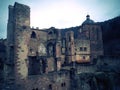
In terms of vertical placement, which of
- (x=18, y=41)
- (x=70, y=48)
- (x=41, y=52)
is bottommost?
(x=41, y=52)

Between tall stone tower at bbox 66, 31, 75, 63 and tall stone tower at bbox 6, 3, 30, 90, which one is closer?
tall stone tower at bbox 6, 3, 30, 90

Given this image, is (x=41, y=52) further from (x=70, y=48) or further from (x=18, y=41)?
(x=18, y=41)

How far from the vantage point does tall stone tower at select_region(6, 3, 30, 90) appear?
24750 millimetres

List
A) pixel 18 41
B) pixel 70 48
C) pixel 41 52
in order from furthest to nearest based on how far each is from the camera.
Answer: pixel 70 48, pixel 41 52, pixel 18 41

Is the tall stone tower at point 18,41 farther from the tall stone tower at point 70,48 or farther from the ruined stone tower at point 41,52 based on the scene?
the tall stone tower at point 70,48

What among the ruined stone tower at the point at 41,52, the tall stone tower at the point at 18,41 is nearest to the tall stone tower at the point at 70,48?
the ruined stone tower at the point at 41,52

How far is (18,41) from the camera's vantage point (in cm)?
2552

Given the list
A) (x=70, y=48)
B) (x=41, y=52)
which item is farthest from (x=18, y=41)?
(x=70, y=48)

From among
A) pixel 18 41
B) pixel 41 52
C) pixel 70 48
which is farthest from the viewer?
pixel 70 48

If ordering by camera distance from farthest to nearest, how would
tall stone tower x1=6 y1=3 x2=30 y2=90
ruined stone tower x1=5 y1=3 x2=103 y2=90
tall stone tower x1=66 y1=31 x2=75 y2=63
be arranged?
tall stone tower x1=66 y1=31 x2=75 y2=63 < ruined stone tower x1=5 y1=3 x2=103 y2=90 < tall stone tower x1=6 y1=3 x2=30 y2=90

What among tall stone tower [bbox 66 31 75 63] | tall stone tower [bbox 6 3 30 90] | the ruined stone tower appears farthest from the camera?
tall stone tower [bbox 66 31 75 63]

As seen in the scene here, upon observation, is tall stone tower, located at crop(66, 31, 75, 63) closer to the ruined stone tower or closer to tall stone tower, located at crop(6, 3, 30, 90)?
the ruined stone tower

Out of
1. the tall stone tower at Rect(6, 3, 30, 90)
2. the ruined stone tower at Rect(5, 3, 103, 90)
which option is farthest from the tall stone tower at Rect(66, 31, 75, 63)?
the tall stone tower at Rect(6, 3, 30, 90)

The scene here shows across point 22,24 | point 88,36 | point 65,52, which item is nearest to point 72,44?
point 65,52
